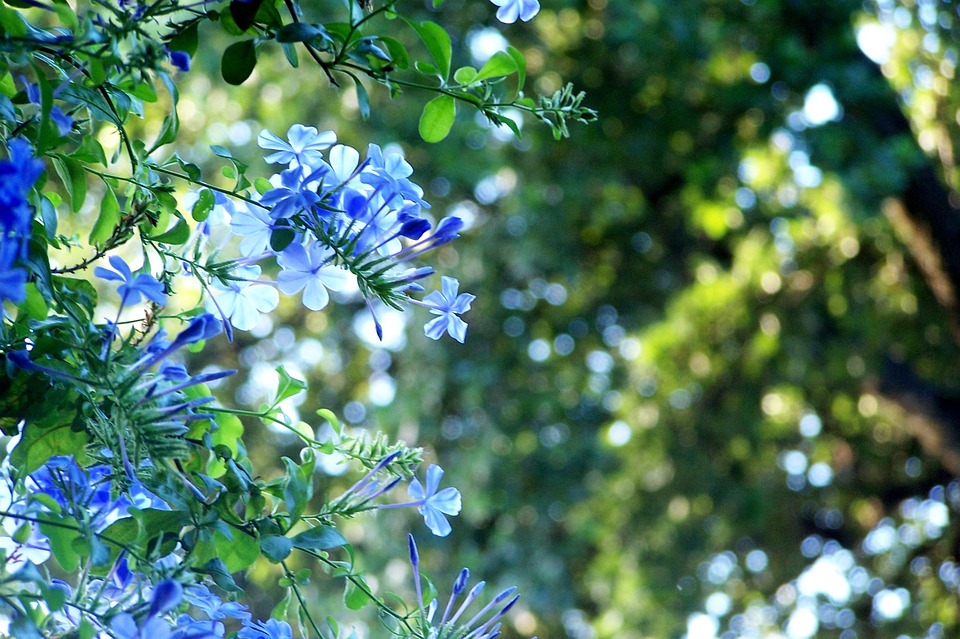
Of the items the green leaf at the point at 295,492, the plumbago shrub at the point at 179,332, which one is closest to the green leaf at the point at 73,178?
the plumbago shrub at the point at 179,332

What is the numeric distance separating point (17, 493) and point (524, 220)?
425 centimetres

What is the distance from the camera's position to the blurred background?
454 cm

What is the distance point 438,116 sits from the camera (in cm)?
94

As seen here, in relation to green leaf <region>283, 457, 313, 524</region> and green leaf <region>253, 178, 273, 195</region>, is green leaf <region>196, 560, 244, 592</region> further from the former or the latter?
green leaf <region>253, 178, 273, 195</region>

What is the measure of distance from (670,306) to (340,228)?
4834 mm

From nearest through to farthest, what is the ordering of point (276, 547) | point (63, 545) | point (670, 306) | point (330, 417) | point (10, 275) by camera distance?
point (10, 275) < point (63, 545) < point (276, 547) < point (330, 417) < point (670, 306)

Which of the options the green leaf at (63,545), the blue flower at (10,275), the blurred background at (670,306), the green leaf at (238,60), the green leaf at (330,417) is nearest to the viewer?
the blue flower at (10,275)

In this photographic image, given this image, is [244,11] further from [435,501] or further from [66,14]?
[435,501]

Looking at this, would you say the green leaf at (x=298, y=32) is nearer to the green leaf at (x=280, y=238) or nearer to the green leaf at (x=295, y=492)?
the green leaf at (x=280, y=238)

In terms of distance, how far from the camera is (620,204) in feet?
18.1

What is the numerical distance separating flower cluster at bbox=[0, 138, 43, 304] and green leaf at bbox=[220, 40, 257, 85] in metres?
0.20

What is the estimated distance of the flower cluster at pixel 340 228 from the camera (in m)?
0.80

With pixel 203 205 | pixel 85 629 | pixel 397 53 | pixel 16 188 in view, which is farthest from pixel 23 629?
pixel 397 53

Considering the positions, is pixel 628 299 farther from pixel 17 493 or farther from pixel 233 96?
pixel 17 493
